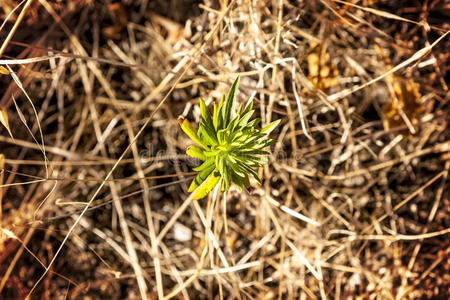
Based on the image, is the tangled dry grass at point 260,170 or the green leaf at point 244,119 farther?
the tangled dry grass at point 260,170

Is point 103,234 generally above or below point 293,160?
below

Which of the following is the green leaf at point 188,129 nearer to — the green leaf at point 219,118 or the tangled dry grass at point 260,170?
the green leaf at point 219,118

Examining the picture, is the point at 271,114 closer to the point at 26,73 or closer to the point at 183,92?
the point at 183,92

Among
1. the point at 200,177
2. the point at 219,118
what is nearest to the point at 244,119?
the point at 219,118

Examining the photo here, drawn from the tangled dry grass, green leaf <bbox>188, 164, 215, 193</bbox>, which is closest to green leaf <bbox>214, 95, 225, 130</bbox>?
green leaf <bbox>188, 164, 215, 193</bbox>

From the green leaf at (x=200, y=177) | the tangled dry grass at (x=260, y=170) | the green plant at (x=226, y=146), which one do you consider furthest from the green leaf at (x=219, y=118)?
the tangled dry grass at (x=260, y=170)

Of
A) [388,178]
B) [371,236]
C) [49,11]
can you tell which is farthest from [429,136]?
[49,11]
